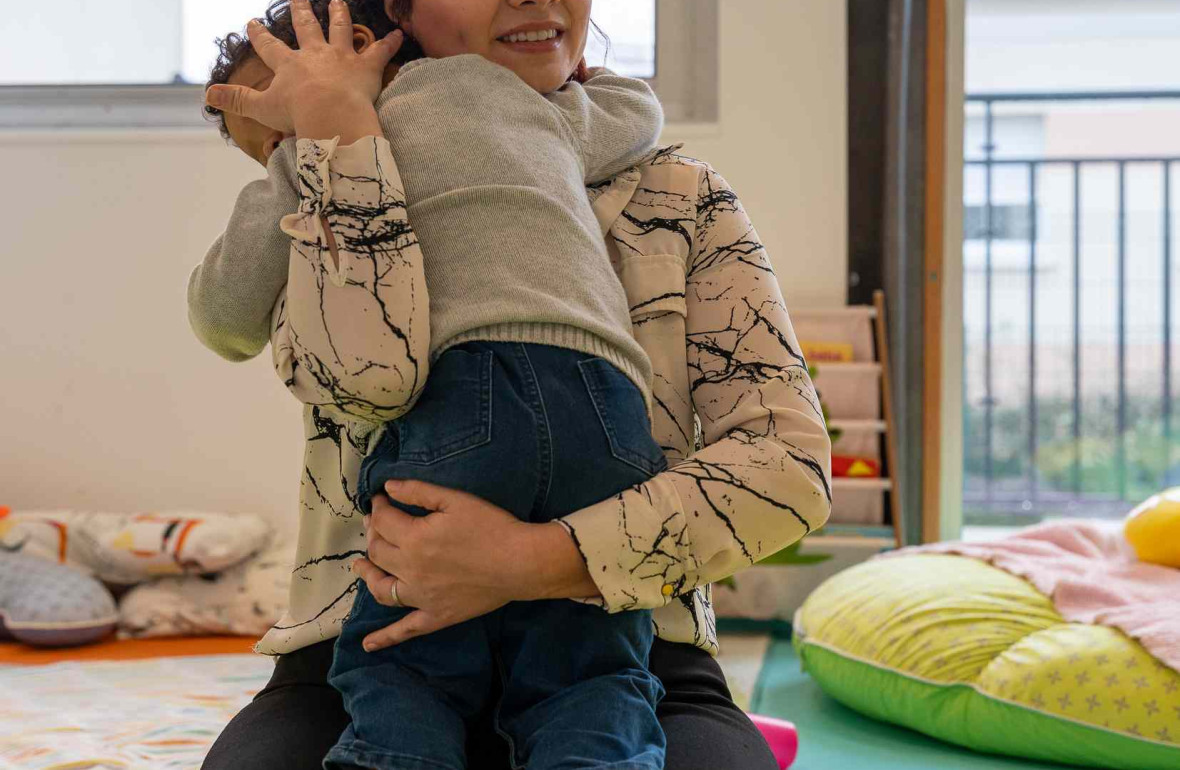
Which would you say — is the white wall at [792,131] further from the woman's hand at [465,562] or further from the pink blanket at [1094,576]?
the woman's hand at [465,562]

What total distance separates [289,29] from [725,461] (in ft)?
1.83

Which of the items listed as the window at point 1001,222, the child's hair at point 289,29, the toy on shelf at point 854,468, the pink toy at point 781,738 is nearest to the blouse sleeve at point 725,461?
the child's hair at point 289,29

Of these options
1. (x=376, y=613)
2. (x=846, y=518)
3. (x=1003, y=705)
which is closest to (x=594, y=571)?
(x=376, y=613)

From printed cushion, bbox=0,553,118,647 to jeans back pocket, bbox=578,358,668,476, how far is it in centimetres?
209

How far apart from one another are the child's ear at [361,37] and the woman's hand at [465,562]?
40 centimetres

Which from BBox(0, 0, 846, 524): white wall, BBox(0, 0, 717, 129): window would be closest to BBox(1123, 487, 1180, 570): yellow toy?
BBox(0, 0, 846, 524): white wall

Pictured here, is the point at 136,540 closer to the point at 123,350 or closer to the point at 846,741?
the point at 123,350

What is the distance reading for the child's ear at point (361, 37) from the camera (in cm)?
97

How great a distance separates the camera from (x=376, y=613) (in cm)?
85

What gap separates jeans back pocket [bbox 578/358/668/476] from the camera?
2.79 ft

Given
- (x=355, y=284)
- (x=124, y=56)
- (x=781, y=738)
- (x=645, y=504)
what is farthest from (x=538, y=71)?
(x=124, y=56)

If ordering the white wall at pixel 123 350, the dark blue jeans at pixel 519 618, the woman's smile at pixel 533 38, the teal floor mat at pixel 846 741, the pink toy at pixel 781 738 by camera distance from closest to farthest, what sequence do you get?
the dark blue jeans at pixel 519 618 < the woman's smile at pixel 533 38 < the pink toy at pixel 781 738 < the teal floor mat at pixel 846 741 < the white wall at pixel 123 350

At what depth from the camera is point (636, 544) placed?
2.71 feet

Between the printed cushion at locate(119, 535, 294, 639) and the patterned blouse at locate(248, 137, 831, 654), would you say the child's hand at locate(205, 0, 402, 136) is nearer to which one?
the patterned blouse at locate(248, 137, 831, 654)
